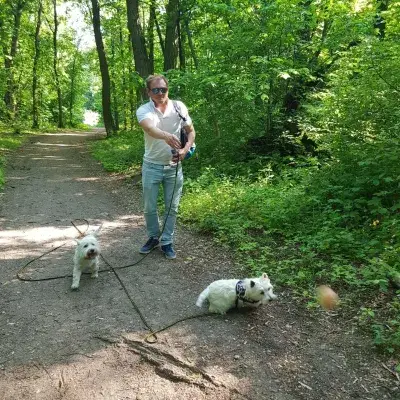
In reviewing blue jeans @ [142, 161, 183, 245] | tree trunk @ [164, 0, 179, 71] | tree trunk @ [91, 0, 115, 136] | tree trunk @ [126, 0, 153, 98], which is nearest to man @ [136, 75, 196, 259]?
blue jeans @ [142, 161, 183, 245]

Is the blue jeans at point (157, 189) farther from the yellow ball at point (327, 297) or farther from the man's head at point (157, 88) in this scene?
the yellow ball at point (327, 297)

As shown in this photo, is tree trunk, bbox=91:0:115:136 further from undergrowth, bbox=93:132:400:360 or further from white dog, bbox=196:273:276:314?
white dog, bbox=196:273:276:314

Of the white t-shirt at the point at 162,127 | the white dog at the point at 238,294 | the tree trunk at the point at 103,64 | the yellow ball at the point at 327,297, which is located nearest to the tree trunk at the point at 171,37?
the tree trunk at the point at 103,64

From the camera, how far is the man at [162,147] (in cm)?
487

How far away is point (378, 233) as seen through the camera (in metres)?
5.47

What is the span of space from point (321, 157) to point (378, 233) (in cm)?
436

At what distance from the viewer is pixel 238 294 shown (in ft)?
13.2

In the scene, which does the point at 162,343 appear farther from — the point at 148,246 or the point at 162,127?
the point at 162,127

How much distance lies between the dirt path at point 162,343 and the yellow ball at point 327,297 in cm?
18

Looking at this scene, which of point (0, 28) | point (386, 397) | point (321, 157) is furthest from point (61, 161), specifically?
point (386, 397)

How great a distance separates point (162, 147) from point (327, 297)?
279 cm

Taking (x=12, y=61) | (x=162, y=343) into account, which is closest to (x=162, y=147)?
(x=162, y=343)

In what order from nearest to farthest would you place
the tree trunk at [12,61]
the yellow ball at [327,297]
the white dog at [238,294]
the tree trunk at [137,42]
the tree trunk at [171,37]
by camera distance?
the white dog at [238,294], the yellow ball at [327,297], the tree trunk at [171,37], the tree trunk at [137,42], the tree trunk at [12,61]

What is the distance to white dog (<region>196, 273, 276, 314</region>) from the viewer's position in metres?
4.00
